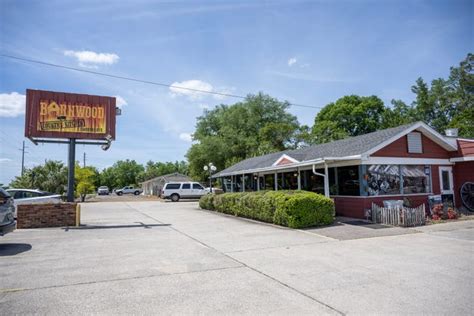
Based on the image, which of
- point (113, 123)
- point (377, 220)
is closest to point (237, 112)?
point (113, 123)

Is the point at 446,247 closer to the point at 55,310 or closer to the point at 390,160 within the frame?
the point at 390,160

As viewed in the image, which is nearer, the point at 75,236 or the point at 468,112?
the point at 75,236

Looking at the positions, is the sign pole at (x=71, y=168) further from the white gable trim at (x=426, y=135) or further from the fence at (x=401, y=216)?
the fence at (x=401, y=216)

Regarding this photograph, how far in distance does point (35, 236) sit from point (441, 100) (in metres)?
45.8

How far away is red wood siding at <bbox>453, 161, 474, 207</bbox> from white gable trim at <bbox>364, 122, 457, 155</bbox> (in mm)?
990

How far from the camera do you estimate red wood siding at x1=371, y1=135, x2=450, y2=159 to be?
14141 millimetres

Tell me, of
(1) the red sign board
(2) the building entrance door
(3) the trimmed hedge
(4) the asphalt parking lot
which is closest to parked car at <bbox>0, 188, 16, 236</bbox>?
(4) the asphalt parking lot

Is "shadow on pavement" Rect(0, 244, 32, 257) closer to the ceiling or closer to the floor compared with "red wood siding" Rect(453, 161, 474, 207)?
closer to the floor

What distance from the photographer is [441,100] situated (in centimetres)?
4103

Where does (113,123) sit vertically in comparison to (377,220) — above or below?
above

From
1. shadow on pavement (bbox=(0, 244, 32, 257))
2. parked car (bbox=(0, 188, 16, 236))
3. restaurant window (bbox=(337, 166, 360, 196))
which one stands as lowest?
shadow on pavement (bbox=(0, 244, 32, 257))

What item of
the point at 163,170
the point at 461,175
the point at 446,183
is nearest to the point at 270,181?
the point at 446,183

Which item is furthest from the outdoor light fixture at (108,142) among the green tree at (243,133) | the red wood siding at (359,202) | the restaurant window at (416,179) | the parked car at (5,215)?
the green tree at (243,133)

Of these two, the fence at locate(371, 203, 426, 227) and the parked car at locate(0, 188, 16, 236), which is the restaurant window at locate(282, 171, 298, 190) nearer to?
the fence at locate(371, 203, 426, 227)
